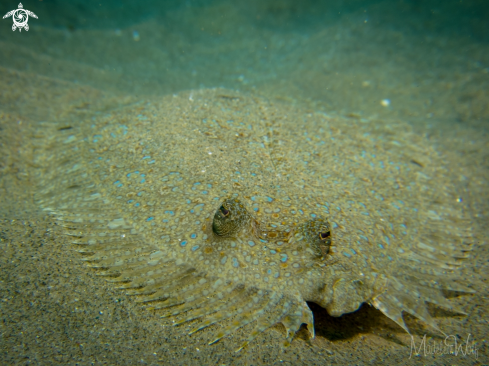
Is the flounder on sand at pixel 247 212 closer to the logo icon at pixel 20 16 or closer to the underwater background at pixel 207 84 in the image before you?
the underwater background at pixel 207 84

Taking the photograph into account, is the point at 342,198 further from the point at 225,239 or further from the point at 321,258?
the point at 225,239

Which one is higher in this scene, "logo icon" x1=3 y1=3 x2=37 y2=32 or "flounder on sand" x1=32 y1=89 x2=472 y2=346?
"logo icon" x1=3 y1=3 x2=37 y2=32

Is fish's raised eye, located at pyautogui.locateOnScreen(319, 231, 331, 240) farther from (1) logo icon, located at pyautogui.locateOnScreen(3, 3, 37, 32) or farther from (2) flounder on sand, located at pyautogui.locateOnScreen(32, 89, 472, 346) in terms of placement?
(1) logo icon, located at pyautogui.locateOnScreen(3, 3, 37, 32)

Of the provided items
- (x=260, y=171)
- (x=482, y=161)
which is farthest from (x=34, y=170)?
(x=482, y=161)

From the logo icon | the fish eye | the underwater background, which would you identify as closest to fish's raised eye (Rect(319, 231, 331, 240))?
the fish eye

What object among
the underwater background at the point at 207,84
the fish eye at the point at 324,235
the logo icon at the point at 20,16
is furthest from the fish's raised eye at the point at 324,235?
the logo icon at the point at 20,16

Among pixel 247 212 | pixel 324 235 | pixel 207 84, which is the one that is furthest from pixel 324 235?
pixel 207 84

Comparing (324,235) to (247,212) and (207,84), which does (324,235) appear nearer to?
(247,212)
